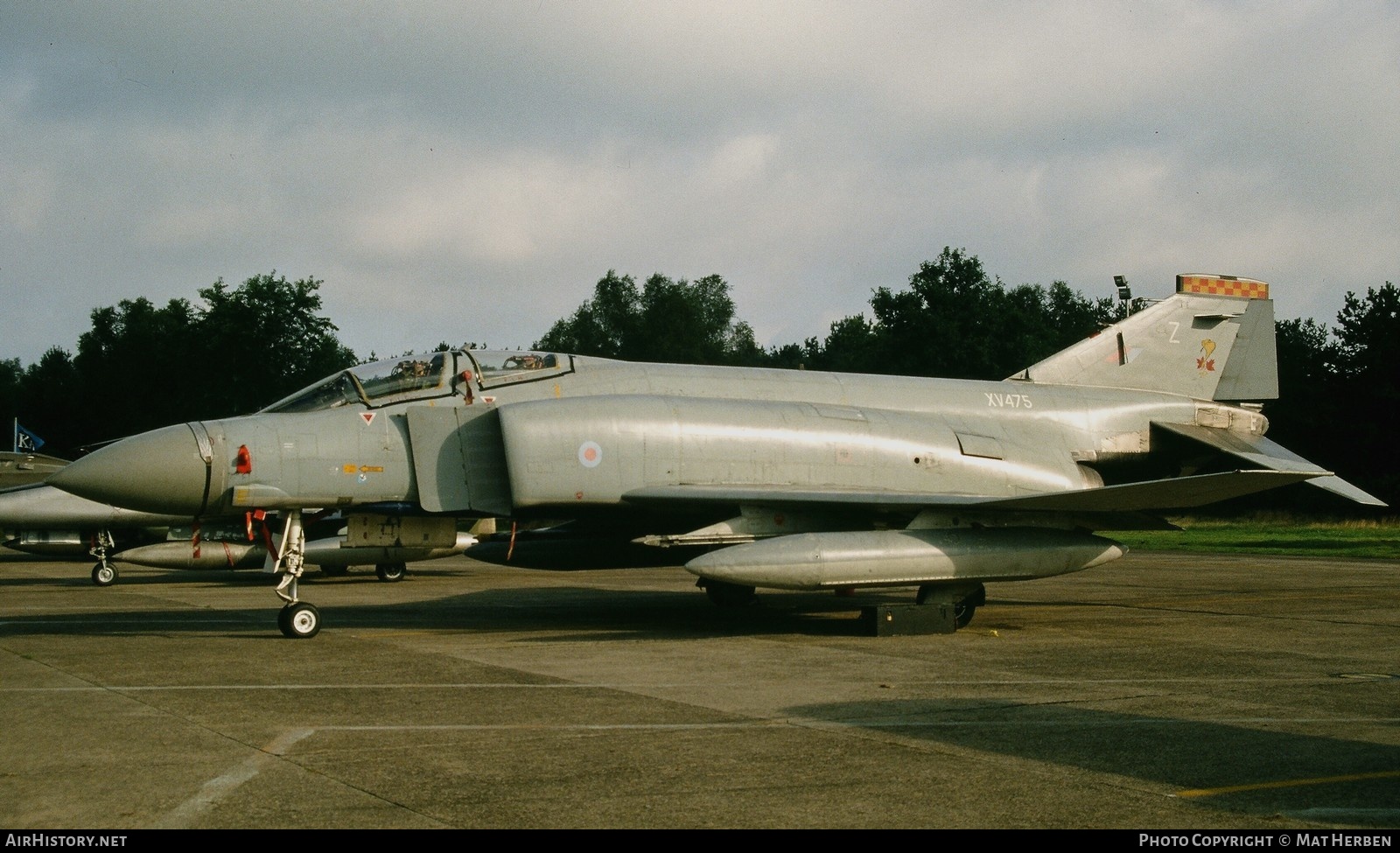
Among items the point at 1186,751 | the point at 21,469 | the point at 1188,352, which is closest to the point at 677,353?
the point at 21,469

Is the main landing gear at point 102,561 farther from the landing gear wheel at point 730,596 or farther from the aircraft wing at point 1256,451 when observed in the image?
the aircraft wing at point 1256,451

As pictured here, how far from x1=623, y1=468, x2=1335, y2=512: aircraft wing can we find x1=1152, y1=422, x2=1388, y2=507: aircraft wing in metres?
2.09

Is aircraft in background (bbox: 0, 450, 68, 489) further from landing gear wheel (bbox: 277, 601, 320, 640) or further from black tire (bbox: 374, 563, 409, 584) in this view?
landing gear wheel (bbox: 277, 601, 320, 640)

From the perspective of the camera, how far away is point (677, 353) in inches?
2377

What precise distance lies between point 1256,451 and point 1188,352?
5.70ft

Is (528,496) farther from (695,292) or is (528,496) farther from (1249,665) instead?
(695,292)

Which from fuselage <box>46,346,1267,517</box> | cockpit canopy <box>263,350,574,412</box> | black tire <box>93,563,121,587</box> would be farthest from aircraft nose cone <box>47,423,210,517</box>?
black tire <box>93,563,121,587</box>

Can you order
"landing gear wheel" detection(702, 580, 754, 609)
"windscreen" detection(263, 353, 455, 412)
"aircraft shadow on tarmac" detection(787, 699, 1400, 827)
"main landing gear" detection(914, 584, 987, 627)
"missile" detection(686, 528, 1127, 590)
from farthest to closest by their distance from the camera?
1. "landing gear wheel" detection(702, 580, 754, 609)
2. "main landing gear" detection(914, 584, 987, 627)
3. "windscreen" detection(263, 353, 455, 412)
4. "missile" detection(686, 528, 1127, 590)
5. "aircraft shadow on tarmac" detection(787, 699, 1400, 827)

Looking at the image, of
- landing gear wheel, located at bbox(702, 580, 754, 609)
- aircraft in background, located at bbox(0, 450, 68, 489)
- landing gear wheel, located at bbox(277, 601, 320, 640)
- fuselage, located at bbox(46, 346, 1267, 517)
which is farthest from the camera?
aircraft in background, located at bbox(0, 450, 68, 489)

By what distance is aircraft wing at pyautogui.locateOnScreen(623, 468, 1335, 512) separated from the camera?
1188 centimetres

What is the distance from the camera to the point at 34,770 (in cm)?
595

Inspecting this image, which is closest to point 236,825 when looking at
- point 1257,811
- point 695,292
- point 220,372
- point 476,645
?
point 1257,811

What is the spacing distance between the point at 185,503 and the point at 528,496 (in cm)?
330

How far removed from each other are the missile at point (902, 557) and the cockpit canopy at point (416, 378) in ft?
10.8
